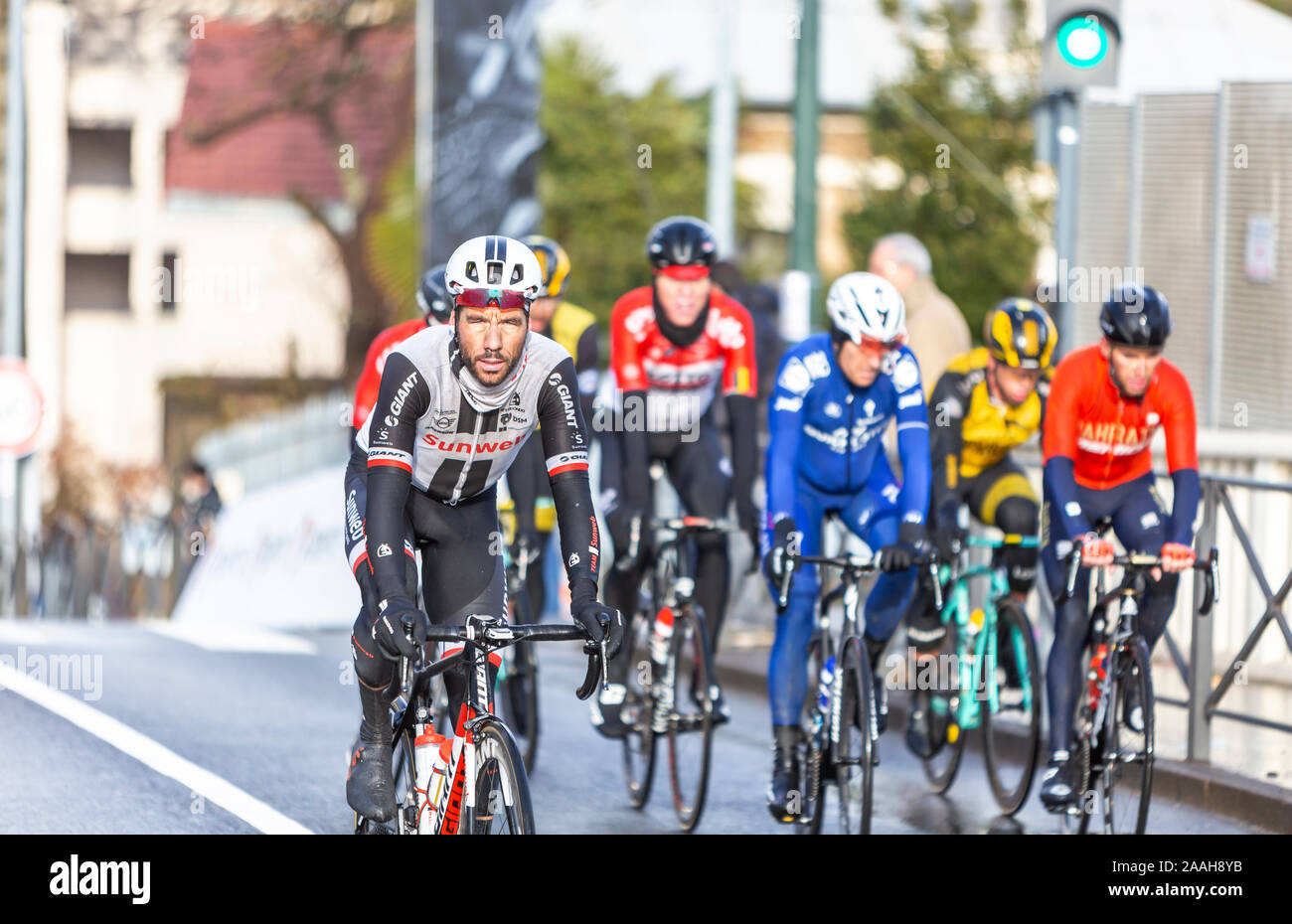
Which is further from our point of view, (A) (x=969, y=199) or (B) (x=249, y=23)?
(B) (x=249, y=23)

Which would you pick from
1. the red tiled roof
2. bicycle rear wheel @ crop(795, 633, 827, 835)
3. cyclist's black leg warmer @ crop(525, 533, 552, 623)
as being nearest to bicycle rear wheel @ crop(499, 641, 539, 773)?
cyclist's black leg warmer @ crop(525, 533, 552, 623)

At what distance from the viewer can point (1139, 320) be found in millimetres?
7988

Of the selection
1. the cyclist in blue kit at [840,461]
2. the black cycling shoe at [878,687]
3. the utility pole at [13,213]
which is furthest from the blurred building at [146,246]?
the cyclist in blue kit at [840,461]

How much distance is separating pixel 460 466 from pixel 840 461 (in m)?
2.19

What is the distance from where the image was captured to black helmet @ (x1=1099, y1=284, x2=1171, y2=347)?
7984 mm

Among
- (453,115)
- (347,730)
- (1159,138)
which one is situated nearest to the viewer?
(347,730)

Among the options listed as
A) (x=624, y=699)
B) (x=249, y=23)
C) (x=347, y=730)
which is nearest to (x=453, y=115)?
(x=347, y=730)

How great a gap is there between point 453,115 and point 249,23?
15.2 meters

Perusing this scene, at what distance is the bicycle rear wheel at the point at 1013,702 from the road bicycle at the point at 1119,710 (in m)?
0.59

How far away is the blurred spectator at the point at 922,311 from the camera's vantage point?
12227 millimetres

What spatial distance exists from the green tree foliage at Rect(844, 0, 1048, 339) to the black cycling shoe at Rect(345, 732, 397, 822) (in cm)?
2254

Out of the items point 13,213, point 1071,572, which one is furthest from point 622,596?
point 13,213
